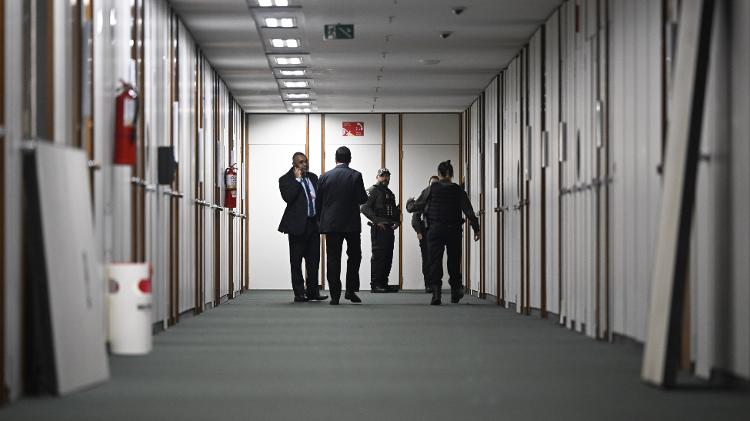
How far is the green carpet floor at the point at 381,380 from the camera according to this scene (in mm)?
4566

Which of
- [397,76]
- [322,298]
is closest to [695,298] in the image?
[322,298]

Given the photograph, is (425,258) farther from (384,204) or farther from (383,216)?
(384,204)

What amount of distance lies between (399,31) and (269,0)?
1810 mm

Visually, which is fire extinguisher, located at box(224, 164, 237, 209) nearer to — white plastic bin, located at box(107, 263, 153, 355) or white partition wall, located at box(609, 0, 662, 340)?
white partition wall, located at box(609, 0, 662, 340)

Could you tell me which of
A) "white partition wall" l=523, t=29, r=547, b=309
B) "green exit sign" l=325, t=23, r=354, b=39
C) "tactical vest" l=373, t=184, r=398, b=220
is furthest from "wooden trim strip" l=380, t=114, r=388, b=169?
"green exit sign" l=325, t=23, r=354, b=39

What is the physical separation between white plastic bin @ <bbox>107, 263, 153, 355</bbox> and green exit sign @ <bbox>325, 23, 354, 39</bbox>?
534cm

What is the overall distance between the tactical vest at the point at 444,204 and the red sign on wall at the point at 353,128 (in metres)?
6.19

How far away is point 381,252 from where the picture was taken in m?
17.1

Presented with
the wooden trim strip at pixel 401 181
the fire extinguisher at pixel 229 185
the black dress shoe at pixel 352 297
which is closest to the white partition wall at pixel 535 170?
the black dress shoe at pixel 352 297

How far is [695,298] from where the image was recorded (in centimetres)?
592

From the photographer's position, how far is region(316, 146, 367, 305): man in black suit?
12.8 meters

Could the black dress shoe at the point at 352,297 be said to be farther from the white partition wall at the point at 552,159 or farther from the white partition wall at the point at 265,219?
the white partition wall at the point at 265,219

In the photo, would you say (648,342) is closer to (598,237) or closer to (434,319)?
(598,237)

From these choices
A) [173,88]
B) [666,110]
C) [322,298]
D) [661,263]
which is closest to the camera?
[661,263]
